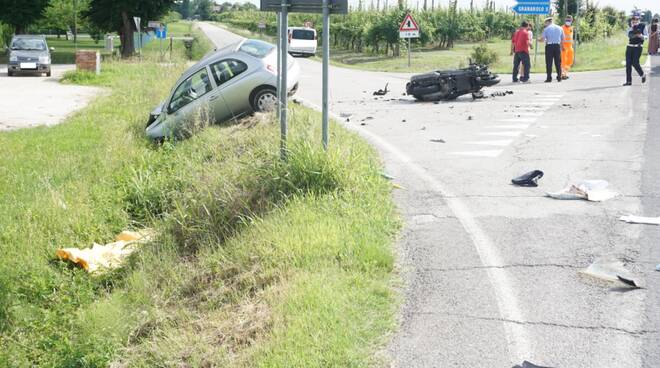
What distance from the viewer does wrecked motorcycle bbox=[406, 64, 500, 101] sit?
61.9 ft

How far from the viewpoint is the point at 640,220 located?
7.92 metres

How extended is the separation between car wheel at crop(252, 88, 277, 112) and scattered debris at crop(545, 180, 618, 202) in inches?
275

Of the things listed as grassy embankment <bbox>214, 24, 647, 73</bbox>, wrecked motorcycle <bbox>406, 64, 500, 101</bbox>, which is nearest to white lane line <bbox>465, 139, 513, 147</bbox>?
wrecked motorcycle <bbox>406, 64, 500, 101</bbox>

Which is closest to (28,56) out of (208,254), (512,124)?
(512,124)

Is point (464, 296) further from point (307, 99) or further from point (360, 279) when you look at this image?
point (307, 99)

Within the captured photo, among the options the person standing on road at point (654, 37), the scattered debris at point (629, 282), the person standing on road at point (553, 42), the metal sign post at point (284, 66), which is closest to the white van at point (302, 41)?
the person standing on road at point (654, 37)

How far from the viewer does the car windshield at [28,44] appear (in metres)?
35.8

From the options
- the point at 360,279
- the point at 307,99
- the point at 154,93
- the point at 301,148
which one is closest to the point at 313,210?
the point at 301,148

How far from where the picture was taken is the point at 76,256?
9852 millimetres

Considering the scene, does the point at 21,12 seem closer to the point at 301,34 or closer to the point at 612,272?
the point at 301,34

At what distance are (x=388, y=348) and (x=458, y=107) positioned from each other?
42.4 feet

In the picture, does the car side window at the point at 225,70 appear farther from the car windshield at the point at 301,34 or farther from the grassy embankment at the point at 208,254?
the car windshield at the point at 301,34

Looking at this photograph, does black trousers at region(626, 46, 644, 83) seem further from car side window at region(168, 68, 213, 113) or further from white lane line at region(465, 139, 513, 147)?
car side window at region(168, 68, 213, 113)

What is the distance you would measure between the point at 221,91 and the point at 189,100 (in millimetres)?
601
